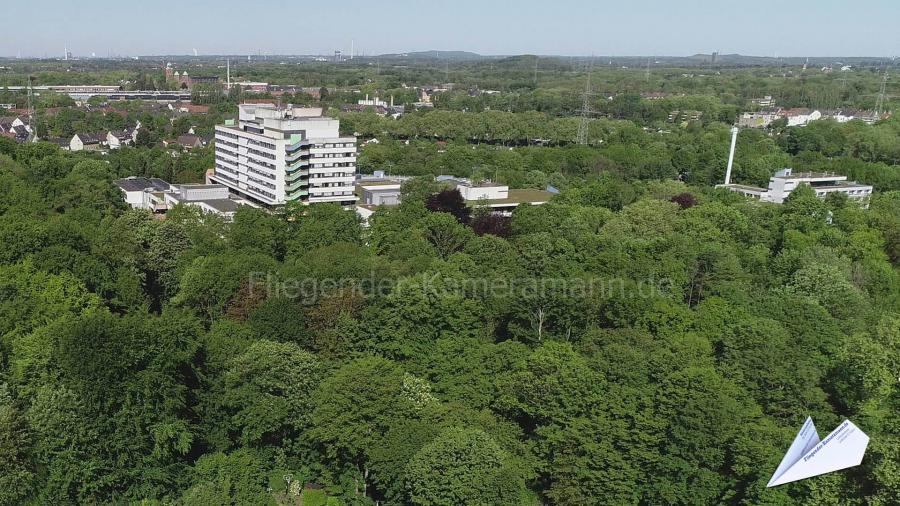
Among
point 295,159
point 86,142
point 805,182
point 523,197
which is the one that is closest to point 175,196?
point 295,159

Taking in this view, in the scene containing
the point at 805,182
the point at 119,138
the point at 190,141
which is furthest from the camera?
the point at 119,138

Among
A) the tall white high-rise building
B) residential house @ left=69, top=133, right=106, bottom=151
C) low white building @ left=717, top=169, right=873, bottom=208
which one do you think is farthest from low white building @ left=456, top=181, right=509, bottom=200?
residential house @ left=69, top=133, right=106, bottom=151

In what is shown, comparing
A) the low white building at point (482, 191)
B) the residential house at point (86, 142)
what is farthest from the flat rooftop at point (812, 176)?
the residential house at point (86, 142)

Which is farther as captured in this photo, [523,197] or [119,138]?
[119,138]

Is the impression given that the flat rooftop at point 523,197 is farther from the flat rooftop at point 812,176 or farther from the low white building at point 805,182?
the flat rooftop at point 812,176

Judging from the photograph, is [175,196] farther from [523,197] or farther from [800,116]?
[800,116]

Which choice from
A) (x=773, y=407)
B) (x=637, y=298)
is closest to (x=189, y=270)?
(x=637, y=298)

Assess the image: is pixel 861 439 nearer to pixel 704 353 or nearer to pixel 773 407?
pixel 773 407
